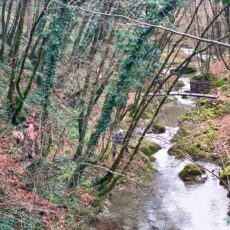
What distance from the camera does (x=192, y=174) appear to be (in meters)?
16.0

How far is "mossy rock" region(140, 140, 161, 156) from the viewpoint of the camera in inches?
727

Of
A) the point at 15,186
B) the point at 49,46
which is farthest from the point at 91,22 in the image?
the point at 15,186

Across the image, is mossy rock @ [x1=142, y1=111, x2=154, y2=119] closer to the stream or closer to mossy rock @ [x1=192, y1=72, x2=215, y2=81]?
mossy rock @ [x1=192, y1=72, x2=215, y2=81]

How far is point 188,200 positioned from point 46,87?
6205 mm

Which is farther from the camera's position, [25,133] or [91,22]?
[91,22]

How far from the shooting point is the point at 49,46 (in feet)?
47.5

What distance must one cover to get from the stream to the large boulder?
196mm

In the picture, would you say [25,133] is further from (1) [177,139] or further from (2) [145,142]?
(1) [177,139]

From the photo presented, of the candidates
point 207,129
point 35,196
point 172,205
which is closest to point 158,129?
point 207,129

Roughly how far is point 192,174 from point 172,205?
2555mm

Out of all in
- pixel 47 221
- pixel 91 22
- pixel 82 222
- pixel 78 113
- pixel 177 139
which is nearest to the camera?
pixel 47 221

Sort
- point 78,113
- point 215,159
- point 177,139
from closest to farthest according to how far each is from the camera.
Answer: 1. point 78,113
2. point 215,159
3. point 177,139

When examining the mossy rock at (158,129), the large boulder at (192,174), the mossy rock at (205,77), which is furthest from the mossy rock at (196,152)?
the mossy rock at (205,77)

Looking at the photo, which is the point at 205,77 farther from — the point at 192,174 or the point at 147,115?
the point at 192,174
